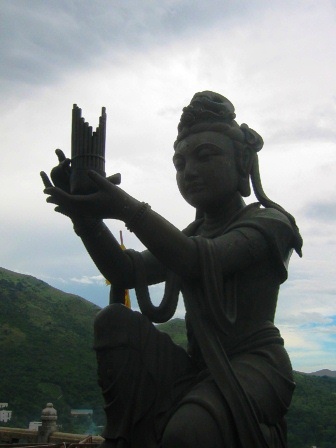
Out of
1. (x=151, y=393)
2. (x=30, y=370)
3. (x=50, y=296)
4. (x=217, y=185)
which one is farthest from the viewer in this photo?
(x=50, y=296)

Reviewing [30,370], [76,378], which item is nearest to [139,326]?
[76,378]

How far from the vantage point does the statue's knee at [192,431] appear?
10.4ft

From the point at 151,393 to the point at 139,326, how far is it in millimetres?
391

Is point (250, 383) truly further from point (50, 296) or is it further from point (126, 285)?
point (50, 296)

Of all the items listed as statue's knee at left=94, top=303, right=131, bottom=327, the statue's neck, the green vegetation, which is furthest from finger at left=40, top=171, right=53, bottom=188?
the green vegetation

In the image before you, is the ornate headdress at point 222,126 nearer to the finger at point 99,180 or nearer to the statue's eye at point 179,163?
Result: the statue's eye at point 179,163

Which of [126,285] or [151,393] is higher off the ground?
[126,285]

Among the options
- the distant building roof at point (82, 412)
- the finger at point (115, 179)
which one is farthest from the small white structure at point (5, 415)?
the finger at point (115, 179)

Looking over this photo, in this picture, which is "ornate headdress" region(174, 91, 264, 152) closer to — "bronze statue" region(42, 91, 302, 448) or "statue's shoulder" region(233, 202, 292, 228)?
"bronze statue" region(42, 91, 302, 448)

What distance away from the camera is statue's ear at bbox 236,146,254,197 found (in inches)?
165

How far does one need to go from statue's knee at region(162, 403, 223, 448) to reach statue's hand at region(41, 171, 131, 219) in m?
1.13

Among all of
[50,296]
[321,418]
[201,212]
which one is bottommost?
[321,418]

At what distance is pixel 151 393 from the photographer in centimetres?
365

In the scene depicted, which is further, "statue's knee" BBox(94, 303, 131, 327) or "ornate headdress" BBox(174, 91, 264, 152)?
"ornate headdress" BBox(174, 91, 264, 152)
